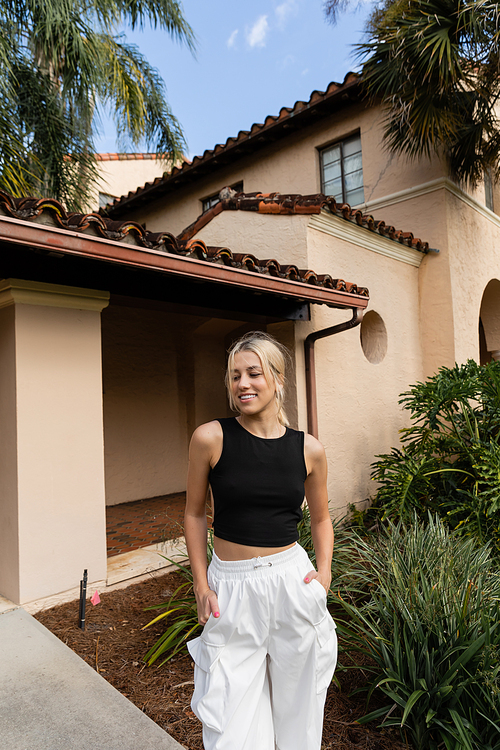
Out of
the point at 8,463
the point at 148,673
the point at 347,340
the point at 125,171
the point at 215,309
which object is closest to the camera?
the point at 148,673

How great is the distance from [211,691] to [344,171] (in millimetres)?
8542

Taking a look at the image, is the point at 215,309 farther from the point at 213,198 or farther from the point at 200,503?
the point at 213,198

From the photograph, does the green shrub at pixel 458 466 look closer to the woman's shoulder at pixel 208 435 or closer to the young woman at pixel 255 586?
the young woman at pixel 255 586

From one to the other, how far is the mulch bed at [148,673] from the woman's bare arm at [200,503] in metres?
1.08

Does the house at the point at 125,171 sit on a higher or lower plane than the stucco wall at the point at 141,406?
higher

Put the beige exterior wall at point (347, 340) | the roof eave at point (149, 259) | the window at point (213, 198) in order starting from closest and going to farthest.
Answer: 1. the roof eave at point (149, 259)
2. the beige exterior wall at point (347, 340)
3. the window at point (213, 198)

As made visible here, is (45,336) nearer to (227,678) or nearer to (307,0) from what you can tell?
(227,678)

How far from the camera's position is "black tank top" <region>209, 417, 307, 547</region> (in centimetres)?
159

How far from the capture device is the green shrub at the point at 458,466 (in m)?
4.29

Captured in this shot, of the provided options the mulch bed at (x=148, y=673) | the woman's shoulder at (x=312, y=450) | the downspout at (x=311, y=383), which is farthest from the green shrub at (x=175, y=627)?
the downspout at (x=311, y=383)

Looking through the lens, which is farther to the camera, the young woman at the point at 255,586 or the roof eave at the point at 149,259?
the roof eave at the point at 149,259

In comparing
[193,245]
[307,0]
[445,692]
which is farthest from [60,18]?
[445,692]

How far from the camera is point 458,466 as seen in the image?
486cm

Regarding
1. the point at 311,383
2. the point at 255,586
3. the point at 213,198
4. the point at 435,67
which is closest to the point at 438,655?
the point at 255,586
